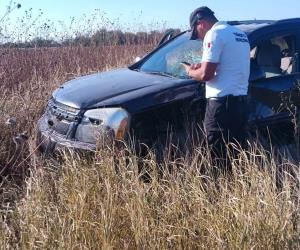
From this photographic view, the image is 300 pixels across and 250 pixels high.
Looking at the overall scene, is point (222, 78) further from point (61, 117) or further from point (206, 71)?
point (61, 117)

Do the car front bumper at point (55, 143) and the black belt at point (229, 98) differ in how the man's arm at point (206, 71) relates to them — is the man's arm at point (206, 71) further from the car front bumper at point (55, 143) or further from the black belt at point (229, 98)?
the car front bumper at point (55, 143)

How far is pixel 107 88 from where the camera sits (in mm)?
4496

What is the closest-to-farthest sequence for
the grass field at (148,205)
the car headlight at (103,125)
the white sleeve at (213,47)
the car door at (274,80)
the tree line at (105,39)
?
1. the grass field at (148,205)
2. the car headlight at (103,125)
3. the white sleeve at (213,47)
4. the car door at (274,80)
5. the tree line at (105,39)

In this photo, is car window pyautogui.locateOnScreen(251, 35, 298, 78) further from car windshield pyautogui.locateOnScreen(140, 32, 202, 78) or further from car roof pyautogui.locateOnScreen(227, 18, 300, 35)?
car windshield pyautogui.locateOnScreen(140, 32, 202, 78)

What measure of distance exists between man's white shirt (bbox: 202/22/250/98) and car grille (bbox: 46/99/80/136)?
116 centimetres

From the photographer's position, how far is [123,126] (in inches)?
157

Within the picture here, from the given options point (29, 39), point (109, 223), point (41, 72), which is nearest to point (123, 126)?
point (109, 223)

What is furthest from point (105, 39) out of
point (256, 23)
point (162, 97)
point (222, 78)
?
point (222, 78)

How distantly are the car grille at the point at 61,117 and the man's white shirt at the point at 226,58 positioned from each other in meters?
1.16

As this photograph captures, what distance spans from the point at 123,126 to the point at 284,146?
5.31 feet

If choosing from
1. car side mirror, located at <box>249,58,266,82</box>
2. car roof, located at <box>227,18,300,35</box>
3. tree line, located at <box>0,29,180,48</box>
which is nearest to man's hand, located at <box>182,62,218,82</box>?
car side mirror, located at <box>249,58,266,82</box>

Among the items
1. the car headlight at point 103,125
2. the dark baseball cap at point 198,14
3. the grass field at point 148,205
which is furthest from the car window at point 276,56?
the car headlight at point 103,125

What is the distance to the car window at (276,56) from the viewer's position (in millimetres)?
4943

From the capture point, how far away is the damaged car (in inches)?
161
